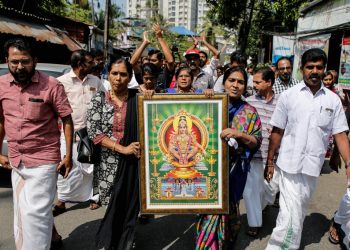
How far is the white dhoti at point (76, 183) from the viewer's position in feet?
13.2

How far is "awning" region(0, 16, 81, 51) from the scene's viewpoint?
10469 millimetres

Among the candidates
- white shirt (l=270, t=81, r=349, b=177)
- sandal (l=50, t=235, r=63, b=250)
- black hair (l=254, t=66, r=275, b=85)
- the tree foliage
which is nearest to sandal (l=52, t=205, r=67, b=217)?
sandal (l=50, t=235, r=63, b=250)

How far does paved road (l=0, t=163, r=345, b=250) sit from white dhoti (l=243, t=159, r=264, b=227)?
195 millimetres

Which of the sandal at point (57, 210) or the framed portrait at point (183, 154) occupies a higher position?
the framed portrait at point (183, 154)

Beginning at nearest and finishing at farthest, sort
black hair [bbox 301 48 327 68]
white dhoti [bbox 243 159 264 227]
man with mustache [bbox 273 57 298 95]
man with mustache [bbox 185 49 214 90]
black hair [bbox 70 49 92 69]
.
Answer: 1. black hair [bbox 301 48 327 68]
2. white dhoti [bbox 243 159 264 227]
3. black hair [bbox 70 49 92 69]
4. man with mustache [bbox 273 57 298 95]
5. man with mustache [bbox 185 49 214 90]

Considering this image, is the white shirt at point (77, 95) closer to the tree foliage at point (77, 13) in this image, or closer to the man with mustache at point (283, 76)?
the man with mustache at point (283, 76)

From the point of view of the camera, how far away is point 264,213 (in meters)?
4.09

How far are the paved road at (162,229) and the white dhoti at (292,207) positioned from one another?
46cm

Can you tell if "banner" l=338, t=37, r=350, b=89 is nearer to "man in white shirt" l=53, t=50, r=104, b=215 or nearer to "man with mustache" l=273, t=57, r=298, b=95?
"man with mustache" l=273, t=57, r=298, b=95

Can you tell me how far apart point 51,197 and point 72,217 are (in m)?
1.30

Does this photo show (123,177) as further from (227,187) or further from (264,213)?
(264,213)

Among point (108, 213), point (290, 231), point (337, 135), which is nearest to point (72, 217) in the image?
point (108, 213)

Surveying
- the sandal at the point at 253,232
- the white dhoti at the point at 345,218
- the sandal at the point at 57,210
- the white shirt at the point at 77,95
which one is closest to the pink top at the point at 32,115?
the white shirt at the point at 77,95

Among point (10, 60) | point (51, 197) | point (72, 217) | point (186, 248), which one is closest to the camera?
point (10, 60)
